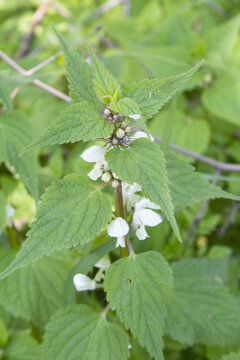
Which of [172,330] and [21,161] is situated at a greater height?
[21,161]

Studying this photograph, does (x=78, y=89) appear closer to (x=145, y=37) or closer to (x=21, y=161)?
(x=21, y=161)

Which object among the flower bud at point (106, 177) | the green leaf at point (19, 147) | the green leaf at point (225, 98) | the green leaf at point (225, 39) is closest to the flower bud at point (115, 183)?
the flower bud at point (106, 177)

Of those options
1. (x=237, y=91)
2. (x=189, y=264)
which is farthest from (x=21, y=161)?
(x=237, y=91)

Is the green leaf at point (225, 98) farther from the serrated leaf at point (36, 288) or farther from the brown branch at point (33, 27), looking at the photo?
the brown branch at point (33, 27)

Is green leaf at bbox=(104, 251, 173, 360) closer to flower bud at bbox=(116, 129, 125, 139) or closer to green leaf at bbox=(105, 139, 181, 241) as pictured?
green leaf at bbox=(105, 139, 181, 241)

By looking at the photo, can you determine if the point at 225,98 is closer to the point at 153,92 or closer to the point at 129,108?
the point at 153,92

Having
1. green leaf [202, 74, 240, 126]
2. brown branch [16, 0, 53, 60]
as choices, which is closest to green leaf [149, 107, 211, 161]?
green leaf [202, 74, 240, 126]

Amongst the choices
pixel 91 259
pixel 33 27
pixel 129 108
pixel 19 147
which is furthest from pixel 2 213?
pixel 33 27
